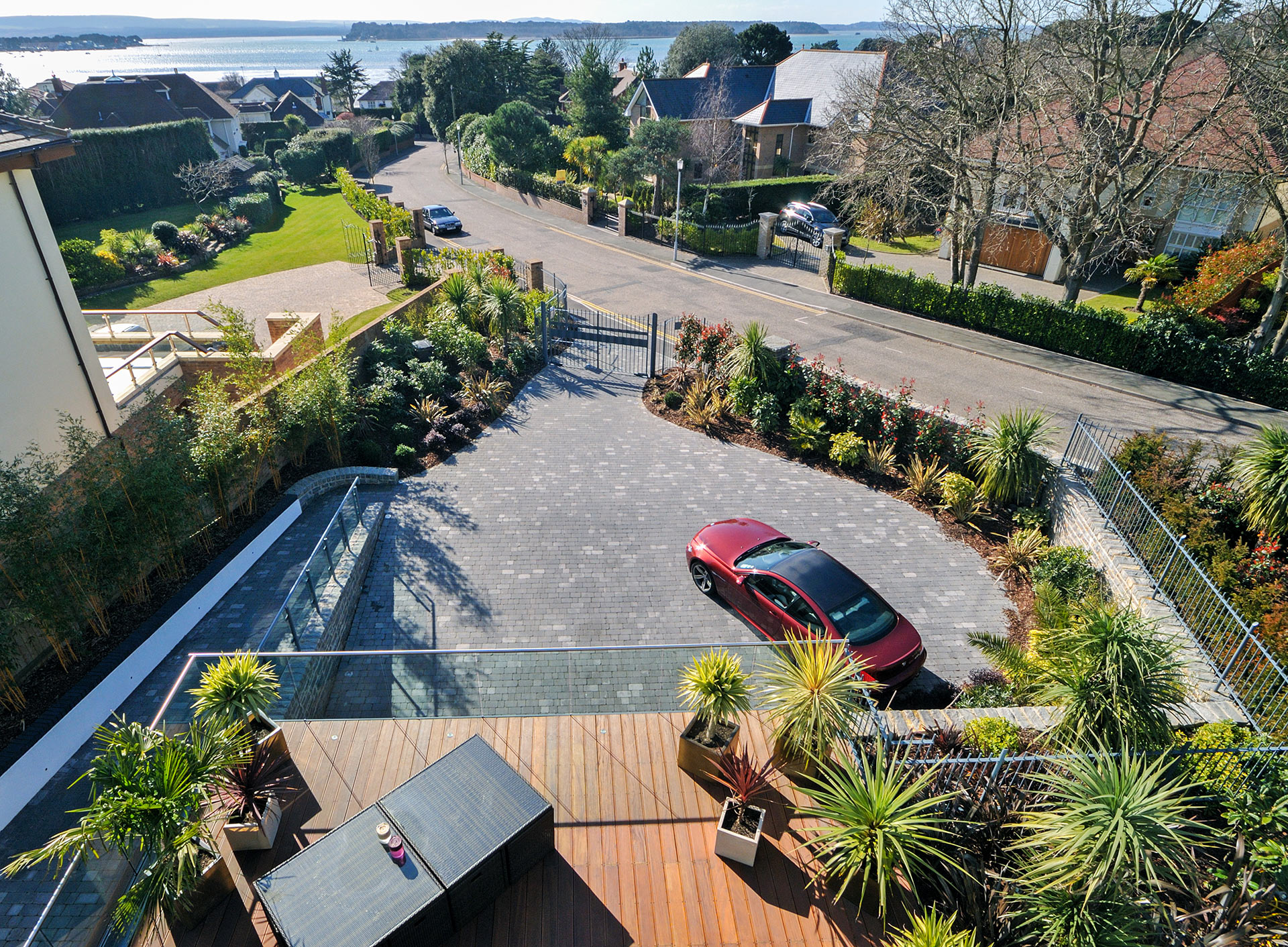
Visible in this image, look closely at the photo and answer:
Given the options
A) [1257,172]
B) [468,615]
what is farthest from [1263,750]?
[1257,172]

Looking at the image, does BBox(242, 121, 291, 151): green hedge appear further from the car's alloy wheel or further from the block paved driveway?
the car's alloy wheel

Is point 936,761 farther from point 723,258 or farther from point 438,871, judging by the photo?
point 723,258

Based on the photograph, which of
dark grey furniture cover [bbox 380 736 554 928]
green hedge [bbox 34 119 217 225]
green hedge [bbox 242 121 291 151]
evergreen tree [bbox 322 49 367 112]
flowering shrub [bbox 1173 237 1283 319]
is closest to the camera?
dark grey furniture cover [bbox 380 736 554 928]

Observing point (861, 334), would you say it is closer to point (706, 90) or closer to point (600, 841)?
point (600, 841)

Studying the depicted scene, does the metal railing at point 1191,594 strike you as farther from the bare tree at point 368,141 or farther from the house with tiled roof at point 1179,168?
the bare tree at point 368,141

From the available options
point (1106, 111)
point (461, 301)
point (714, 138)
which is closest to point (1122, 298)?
point (1106, 111)

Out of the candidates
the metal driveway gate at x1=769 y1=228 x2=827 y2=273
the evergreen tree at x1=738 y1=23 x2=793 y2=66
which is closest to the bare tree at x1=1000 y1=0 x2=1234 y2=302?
the metal driveway gate at x1=769 y1=228 x2=827 y2=273
